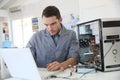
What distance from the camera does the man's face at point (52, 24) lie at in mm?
1411

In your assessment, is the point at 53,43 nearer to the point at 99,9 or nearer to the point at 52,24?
the point at 52,24

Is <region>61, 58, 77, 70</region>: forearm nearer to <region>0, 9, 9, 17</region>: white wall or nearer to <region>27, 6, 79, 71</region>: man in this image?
<region>27, 6, 79, 71</region>: man

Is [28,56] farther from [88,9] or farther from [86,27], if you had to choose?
[88,9]

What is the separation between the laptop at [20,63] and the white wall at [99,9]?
1851 mm

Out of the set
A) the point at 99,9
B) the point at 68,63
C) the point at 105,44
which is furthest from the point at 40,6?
the point at 105,44

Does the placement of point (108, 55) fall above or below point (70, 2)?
below

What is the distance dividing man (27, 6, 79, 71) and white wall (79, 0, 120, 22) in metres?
1.21

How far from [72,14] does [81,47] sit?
8.82 feet

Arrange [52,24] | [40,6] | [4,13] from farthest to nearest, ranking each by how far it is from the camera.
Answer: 1. [4,13]
2. [40,6]
3. [52,24]

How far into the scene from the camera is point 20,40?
17.5 feet

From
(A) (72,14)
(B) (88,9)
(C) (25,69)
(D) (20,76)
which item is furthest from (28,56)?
(A) (72,14)

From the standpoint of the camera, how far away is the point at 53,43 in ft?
4.87

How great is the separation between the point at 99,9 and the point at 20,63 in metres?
2.04

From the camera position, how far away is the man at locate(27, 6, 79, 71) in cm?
144
